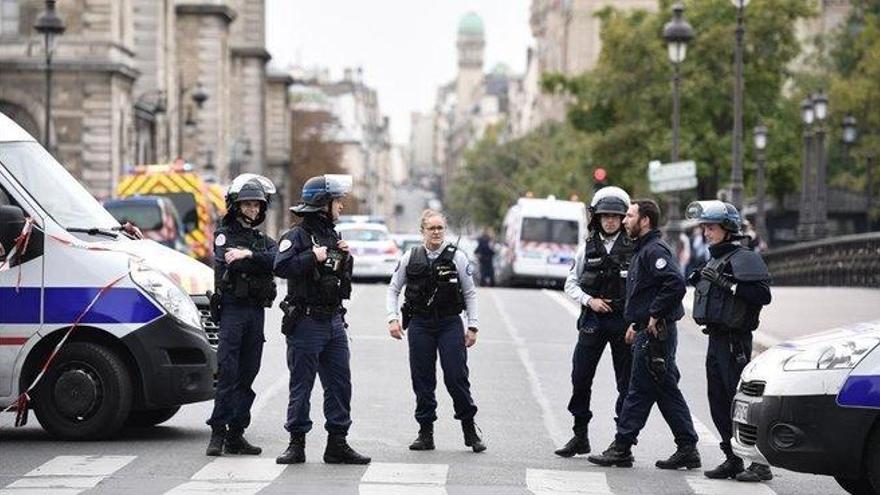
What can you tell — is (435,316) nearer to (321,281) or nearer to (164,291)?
(321,281)

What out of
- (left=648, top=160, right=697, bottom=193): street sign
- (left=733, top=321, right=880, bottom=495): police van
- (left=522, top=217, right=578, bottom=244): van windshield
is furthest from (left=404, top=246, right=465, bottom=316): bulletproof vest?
(left=522, top=217, right=578, bottom=244): van windshield

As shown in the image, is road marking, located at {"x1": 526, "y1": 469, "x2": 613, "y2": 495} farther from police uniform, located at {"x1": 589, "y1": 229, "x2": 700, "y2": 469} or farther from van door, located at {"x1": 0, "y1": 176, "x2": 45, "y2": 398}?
van door, located at {"x1": 0, "y1": 176, "x2": 45, "y2": 398}

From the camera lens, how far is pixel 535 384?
2130cm

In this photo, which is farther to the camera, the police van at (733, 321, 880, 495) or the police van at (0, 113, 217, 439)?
the police van at (0, 113, 217, 439)

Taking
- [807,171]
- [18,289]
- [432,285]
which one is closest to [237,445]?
[432,285]

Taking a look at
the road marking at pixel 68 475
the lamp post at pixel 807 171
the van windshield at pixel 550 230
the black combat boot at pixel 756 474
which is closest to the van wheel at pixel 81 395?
the road marking at pixel 68 475

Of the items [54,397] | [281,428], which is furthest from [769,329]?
[54,397]

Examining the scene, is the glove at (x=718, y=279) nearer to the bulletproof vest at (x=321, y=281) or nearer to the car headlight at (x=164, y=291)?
the bulletproof vest at (x=321, y=281)

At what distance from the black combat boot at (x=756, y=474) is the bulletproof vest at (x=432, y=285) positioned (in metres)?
2.37

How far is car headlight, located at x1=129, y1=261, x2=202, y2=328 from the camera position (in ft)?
49.1

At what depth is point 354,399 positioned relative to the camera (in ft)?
62.3

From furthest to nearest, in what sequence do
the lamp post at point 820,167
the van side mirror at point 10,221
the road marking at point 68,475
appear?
the lamp post at point 820,167
the van side mirror at point 10,221
the road marking at point 68,475

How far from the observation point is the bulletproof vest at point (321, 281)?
1385 centimetres

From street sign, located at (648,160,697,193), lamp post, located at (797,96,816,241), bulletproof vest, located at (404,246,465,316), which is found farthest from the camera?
lamp post, located at (797,96,816,241)
